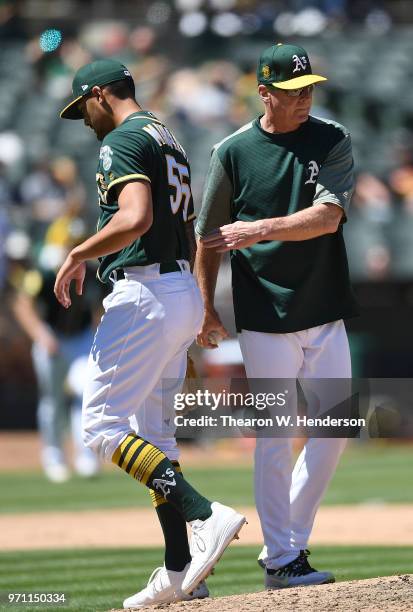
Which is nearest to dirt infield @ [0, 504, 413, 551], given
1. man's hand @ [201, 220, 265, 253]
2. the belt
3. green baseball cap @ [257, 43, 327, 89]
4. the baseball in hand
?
the baseball in hand

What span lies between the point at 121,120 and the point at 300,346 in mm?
1191

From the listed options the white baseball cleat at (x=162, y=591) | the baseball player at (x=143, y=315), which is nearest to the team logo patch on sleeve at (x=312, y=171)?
the baseball player at (x=143, y=315)

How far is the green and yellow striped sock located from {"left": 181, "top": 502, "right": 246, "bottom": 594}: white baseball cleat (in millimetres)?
44

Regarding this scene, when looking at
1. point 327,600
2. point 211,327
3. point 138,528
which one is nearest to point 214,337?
point 211,327

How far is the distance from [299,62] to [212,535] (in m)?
1.94

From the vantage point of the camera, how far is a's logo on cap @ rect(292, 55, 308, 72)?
16.2 feet

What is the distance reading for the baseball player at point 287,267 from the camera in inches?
196

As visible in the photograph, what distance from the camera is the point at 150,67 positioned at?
60.5ft

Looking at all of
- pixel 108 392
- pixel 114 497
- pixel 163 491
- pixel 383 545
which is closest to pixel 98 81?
pixel 108 392

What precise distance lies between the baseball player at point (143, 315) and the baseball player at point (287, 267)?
0.35m

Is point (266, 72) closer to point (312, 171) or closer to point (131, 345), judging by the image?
point (312, 171)

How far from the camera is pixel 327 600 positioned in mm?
4320

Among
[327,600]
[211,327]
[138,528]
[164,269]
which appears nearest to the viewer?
[327,600]

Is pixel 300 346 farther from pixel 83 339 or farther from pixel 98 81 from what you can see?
pixel 83 339
